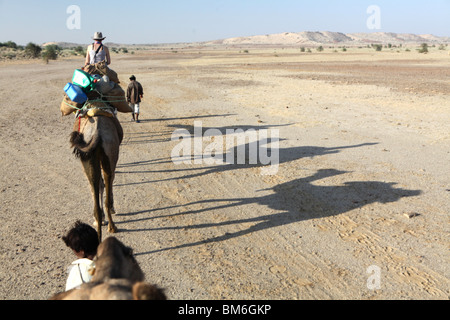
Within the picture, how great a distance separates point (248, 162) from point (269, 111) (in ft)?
24.2

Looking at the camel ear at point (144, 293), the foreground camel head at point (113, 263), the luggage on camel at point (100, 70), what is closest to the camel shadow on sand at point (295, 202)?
the luggage on camel at point (100, 70)

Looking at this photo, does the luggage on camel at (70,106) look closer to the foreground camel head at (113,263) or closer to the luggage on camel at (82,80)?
the luggage on camel at (82,80)

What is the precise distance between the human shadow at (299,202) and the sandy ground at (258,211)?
3cm

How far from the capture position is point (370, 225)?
20.7 ft

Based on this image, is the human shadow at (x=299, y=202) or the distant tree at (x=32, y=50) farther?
the distant tree at (x=32, y=50)

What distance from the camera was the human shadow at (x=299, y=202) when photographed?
6.38m

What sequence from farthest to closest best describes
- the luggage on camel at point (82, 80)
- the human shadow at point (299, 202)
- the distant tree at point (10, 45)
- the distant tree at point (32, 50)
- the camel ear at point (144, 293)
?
the distant tree at point (10, 45) < the distant tree at point (32, 50) < the human shadow at point (299, 202) < the luggage on camel at point (82, 80) < the camel ear at point (144, 293)

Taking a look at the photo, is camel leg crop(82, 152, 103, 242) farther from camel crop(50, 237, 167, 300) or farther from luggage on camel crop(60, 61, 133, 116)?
camel crop(50, 237, 167, 300)

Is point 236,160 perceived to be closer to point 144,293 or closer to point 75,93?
point 75,93

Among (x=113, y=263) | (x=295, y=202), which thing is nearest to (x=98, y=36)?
(x=295, y=202)

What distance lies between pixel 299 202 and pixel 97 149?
12.6 feet

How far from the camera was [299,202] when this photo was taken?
7.28 meters

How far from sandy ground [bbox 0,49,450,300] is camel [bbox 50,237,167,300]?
2536 millimetres
